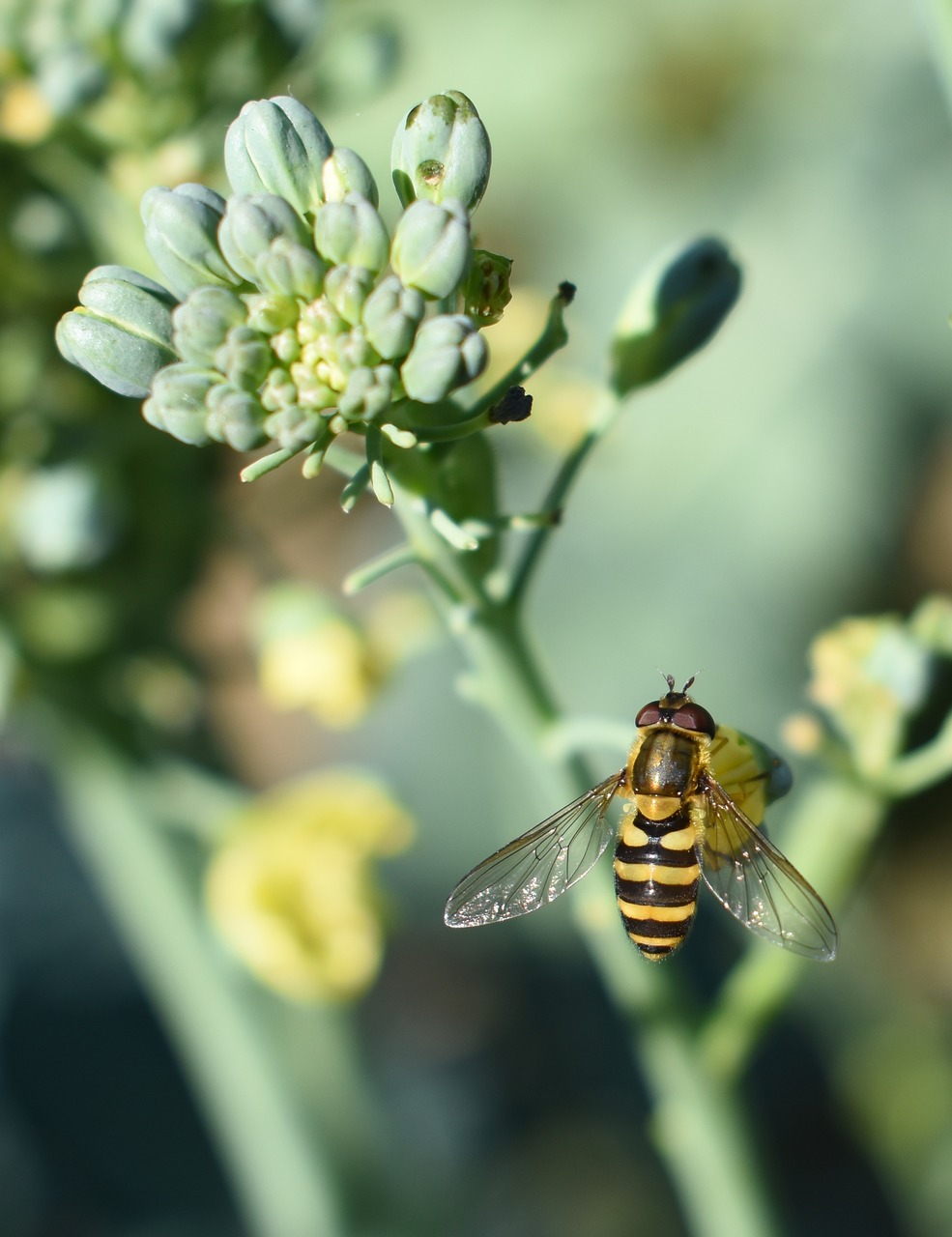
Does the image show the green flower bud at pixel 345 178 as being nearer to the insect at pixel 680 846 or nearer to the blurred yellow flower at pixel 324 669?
the insect at pixel 680 846

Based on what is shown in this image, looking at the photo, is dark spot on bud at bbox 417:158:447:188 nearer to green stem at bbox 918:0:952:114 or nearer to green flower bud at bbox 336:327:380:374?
green flower bud at bbox 336:327:380:374

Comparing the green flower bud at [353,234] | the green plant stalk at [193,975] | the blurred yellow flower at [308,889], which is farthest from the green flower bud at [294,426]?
the green plant stalk at [193,975]

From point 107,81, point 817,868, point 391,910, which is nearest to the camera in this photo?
point 817,868

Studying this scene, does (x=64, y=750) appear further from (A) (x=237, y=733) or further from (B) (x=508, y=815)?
(A) (x=237, y=733)

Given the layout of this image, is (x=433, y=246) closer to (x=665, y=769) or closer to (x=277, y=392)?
(x=277, y=392)

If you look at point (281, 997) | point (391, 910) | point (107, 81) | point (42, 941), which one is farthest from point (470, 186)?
point (42, 941)
